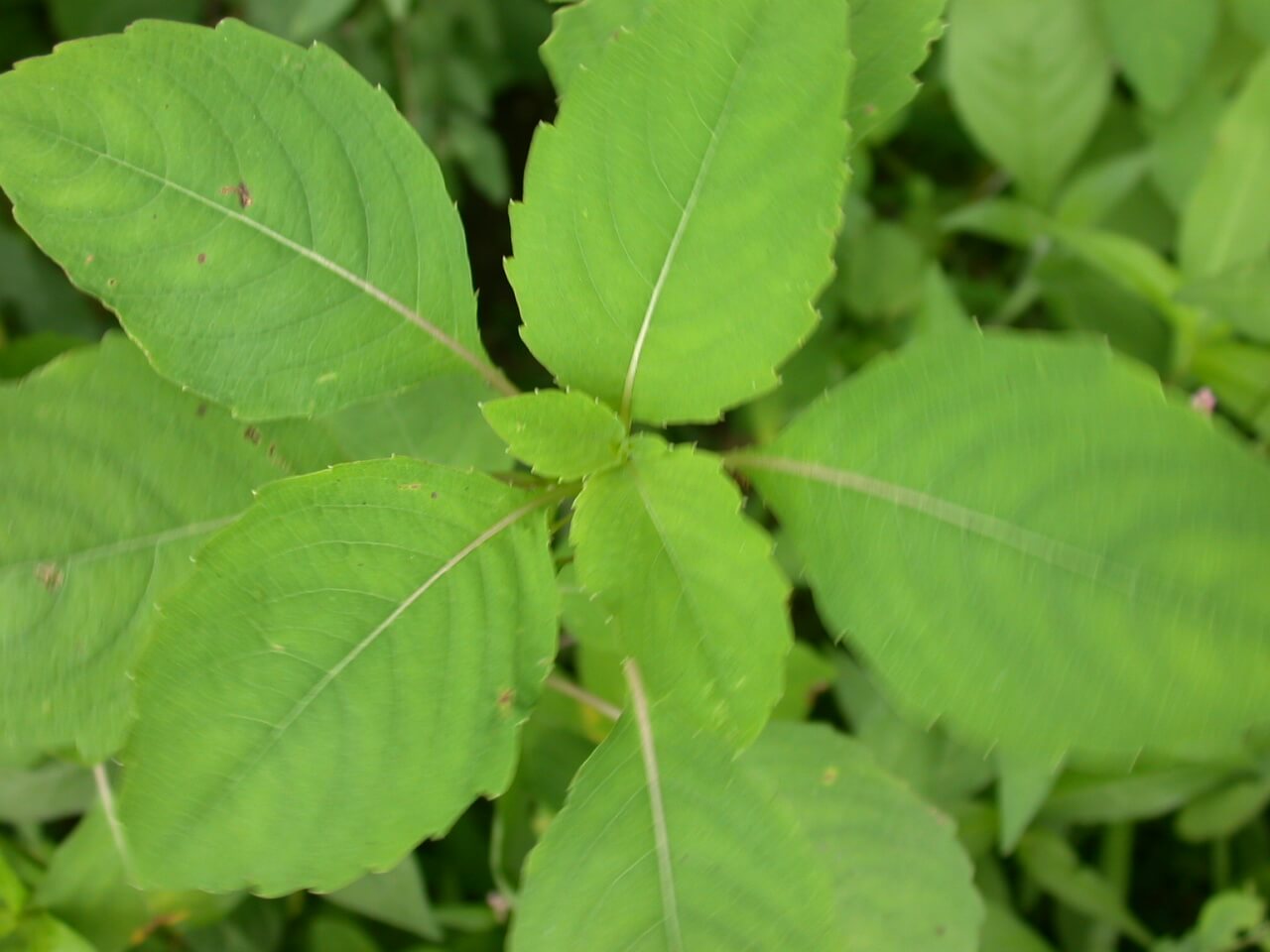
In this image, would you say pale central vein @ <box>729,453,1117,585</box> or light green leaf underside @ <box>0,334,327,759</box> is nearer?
pale central vein @ <box>729,453,1117,585</box>

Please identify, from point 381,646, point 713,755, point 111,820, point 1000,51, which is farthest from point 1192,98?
point 111,820

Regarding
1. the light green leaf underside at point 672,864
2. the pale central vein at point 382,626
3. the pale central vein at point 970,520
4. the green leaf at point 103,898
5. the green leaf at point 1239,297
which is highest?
the pale central vein at point 970,520

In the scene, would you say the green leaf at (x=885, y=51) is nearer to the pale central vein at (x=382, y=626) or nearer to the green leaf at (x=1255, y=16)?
the pale central vein at (x=382, y=626)

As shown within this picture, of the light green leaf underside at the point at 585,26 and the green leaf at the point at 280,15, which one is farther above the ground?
the light green leaf underside at the point at 585,26

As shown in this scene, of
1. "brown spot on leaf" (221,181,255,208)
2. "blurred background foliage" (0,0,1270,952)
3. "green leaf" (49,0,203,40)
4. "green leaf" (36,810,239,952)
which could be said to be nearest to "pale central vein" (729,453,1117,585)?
"blurred background foliage" (0,0,1270,952)

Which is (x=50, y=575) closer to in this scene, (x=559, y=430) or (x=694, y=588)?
(x=559, y=430)

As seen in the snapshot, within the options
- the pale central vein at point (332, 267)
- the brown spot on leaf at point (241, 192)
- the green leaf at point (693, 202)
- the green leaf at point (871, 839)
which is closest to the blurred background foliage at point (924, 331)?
the green leaf at point (871, 839)

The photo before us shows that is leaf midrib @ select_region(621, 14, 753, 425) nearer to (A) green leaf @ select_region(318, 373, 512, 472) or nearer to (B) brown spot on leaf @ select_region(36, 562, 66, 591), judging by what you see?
(A) green leaf @ select_region(318, 373, 512, 472)

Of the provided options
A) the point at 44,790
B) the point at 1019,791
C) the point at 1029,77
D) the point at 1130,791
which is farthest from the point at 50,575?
the point at 1029,77
